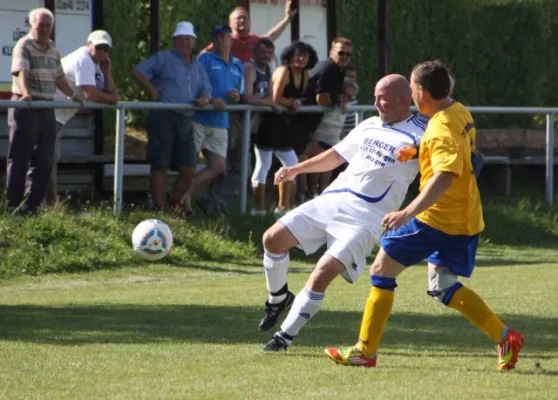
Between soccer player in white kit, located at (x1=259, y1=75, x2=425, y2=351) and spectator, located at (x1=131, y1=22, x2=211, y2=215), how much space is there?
648cm

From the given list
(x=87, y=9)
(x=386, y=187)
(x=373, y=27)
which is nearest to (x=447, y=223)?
(x=386, y=187)

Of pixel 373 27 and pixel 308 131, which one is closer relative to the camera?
pixel 308 131

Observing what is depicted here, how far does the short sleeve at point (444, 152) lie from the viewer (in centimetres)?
783

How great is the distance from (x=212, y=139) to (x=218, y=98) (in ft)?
1.60

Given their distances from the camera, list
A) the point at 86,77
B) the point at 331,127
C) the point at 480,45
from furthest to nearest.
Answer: the point at 480,45
the point at 331,127
the point at 86,77

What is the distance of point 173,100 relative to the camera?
15.4 meters

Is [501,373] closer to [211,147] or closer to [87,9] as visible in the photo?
[211,147]

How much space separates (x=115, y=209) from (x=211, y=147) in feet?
4.78

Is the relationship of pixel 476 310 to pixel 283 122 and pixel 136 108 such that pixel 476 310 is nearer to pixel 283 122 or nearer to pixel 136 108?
pixel 136 108

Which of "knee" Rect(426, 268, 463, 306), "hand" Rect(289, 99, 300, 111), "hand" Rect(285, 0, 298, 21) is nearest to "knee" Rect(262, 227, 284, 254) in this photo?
"knee" Rect(426, 268, 463, 306)

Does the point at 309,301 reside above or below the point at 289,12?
below

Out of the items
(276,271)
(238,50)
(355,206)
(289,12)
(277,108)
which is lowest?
(276,271)

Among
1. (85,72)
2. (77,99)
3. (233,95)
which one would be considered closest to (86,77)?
(85,72)

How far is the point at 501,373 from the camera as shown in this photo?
7973 mm
